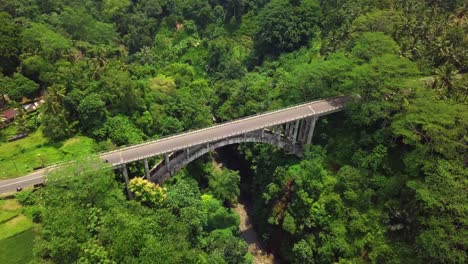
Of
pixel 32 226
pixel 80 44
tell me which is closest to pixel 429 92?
pixel 32 226

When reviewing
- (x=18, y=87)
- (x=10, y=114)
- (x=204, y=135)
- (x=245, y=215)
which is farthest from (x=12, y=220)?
(x=245, y=215)

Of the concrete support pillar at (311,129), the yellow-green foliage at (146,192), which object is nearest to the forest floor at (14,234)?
the yellow-green foliage at (146,192)

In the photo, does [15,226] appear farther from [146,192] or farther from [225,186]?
[225,186]

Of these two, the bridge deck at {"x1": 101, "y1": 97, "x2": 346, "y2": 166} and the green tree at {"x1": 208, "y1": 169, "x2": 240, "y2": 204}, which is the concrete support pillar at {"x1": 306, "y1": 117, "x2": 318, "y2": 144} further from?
the green tree at {"x1": 208, "y1": 169, "x2": 240, "y2": 204}

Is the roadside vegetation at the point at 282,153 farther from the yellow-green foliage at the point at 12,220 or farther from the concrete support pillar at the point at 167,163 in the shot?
the concrete support pillar at the point at 167,163

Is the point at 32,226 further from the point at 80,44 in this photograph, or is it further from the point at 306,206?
the point at 80,44

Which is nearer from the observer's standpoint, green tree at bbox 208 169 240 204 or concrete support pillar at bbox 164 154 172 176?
concrete support pillar at bbox 164 154 172 176

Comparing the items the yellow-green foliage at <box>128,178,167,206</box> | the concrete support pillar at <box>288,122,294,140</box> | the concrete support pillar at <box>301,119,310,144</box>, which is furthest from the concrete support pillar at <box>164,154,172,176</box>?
the concrete support pillar at <box>301,119,310,144</box>
